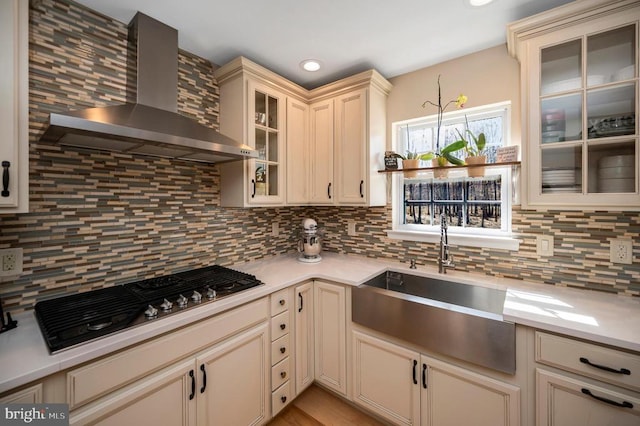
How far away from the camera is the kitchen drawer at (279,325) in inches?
64.7

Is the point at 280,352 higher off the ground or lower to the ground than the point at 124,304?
lower

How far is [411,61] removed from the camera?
78.3 inches

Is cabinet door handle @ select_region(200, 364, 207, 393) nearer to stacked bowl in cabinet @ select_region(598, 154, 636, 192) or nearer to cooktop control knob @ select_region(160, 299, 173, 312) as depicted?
cooktop control knob @ select_region(160, 299, 173, 312)

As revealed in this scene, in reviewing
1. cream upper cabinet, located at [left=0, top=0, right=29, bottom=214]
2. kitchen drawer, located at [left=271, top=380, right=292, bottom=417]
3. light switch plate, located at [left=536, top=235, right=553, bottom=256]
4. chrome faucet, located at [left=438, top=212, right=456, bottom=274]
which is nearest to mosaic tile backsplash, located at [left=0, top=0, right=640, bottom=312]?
light switch plate, located at [left=536, top=235, right=553, bottom=256]

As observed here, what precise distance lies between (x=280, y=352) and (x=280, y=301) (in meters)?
0.33

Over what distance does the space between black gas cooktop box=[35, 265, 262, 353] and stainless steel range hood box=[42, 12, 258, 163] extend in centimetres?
76

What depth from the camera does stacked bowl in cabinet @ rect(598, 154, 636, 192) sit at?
1.24m

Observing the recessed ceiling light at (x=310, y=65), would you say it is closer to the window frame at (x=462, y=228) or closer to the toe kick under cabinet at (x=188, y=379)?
the window frame at (x=462, y=228)

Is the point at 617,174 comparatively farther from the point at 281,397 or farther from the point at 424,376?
the point at 281,397

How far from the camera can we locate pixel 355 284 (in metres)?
1.71

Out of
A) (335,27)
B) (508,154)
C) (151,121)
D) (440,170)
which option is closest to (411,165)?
(440,170)

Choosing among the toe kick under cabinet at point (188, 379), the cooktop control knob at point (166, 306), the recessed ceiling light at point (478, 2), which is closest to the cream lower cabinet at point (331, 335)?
the toe kick under cabinet at point (188, 379)

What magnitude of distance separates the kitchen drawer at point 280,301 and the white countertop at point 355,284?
6 centimetres

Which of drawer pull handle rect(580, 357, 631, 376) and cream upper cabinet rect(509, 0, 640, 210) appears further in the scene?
cream upper cabinet rect(509, 0, 640, 210)
